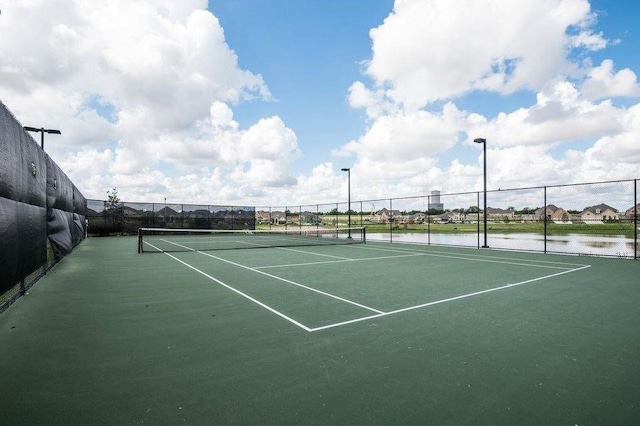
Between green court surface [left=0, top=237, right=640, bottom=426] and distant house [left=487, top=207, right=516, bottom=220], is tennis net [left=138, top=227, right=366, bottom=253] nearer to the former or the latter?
green court surface [left=0, top=237, right=640, bottom=426]

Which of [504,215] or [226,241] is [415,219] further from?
[226,241]

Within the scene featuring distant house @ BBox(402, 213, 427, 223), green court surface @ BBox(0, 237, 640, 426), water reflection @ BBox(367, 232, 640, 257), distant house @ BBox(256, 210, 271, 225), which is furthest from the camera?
distant house @ BBox(256, 210, 271, 225)

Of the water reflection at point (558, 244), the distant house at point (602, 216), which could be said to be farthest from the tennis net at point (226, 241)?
the distant house at point (602, 216)

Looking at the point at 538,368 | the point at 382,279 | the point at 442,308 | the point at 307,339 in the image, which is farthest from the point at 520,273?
the point at 307,339

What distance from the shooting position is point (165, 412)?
2590 mm

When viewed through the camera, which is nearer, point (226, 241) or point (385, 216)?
point (226, 241)

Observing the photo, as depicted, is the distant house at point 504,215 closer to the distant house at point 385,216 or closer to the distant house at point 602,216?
the distant house at point 602,216

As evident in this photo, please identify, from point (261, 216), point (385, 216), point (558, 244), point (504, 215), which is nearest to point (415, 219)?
point (385, 216)

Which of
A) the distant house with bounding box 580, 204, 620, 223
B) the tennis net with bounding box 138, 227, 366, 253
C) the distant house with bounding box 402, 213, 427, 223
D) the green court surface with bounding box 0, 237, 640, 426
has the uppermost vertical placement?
the distant house with bounding box 580, 204, 620, 223

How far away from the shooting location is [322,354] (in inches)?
147

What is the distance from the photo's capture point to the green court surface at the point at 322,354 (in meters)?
2.63

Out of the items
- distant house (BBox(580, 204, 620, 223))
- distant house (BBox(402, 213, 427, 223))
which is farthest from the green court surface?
distant house (BBox(402, 213, 427, 223))

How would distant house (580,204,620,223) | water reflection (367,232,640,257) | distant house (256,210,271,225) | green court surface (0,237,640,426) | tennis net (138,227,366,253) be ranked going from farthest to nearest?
distant house (256,210,271,225), tennis net (138,227,366,253), water reflection (367,232,640,257), distant house (580,204,620,223), green court surface (0,237,640,426)

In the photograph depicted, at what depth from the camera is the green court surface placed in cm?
263
